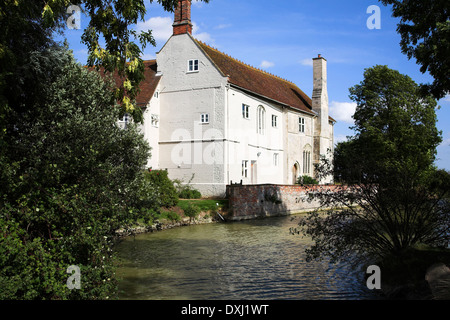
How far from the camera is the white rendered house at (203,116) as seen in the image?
29.8m

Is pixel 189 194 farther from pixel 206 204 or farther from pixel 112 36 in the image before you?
pixel 112 36

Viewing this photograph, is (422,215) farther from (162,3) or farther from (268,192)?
(268,192)

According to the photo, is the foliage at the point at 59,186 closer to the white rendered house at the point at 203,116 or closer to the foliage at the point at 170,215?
the foliage at the point at 170,215

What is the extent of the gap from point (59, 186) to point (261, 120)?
2694 cm

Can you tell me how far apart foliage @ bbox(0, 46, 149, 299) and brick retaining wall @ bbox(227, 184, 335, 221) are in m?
15.0

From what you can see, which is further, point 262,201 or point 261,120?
point 261,120

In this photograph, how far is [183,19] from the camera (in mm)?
31406

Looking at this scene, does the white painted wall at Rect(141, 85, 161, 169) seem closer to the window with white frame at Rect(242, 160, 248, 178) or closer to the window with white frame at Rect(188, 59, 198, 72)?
the window with white frame at Rect(188, 59, 198, 72)

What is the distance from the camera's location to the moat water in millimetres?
10195

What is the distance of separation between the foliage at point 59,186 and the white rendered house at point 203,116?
18581mm

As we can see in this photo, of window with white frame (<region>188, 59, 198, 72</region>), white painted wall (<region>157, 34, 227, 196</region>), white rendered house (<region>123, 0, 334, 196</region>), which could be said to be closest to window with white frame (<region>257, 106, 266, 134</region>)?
white rendered house (<region>123, 0, 334, 196</region>)

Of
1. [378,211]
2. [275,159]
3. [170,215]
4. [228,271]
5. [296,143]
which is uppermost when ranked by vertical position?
[296,143]

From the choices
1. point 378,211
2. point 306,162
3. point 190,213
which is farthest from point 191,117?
point 378,211

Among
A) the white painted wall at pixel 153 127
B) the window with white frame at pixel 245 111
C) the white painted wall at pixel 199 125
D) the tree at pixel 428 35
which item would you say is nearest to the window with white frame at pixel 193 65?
the white painted wall at pixel 199 125
